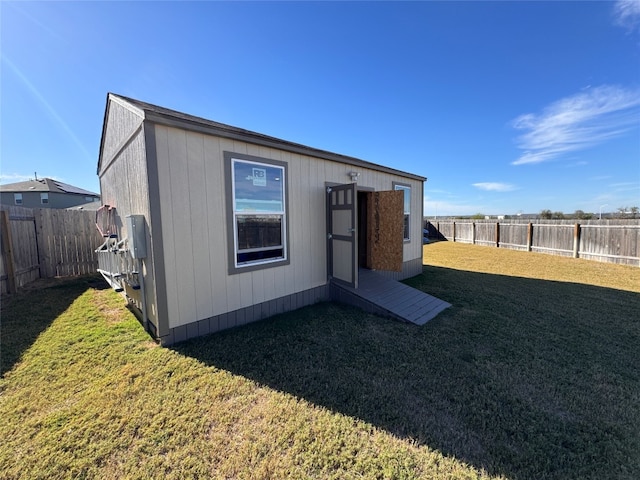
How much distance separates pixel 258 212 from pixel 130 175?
7.29 ft

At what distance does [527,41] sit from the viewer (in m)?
7.57

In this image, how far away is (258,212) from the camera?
4.30 meters

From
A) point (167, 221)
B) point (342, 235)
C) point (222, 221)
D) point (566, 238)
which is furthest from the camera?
point (566, 238)

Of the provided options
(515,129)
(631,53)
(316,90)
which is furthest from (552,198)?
(316,90)

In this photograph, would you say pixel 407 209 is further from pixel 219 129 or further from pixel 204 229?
pixel 204 229

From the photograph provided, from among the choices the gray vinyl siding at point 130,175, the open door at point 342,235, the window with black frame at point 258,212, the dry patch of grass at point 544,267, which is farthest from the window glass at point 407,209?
the gray vinyl siding at point 130,175

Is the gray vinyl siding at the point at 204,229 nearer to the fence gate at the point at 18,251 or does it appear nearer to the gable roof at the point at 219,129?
the gable roof at the point at 219,129

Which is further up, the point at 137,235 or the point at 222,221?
the point at 222,221

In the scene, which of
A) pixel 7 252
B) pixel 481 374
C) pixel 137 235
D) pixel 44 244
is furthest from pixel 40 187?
pixel 481 374

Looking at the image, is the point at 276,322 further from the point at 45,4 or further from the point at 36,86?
the point at 36,86

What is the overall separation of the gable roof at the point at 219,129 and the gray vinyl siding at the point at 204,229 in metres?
0.11

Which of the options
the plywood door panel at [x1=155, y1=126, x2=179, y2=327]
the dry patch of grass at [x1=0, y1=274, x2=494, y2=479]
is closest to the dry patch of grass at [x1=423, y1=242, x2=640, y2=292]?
the dry patch of grass at [x1=0, y1=274, x2=494, y2=479]

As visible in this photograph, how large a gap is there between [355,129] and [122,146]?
9746 millimetres

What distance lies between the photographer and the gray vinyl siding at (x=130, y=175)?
11.1ft
